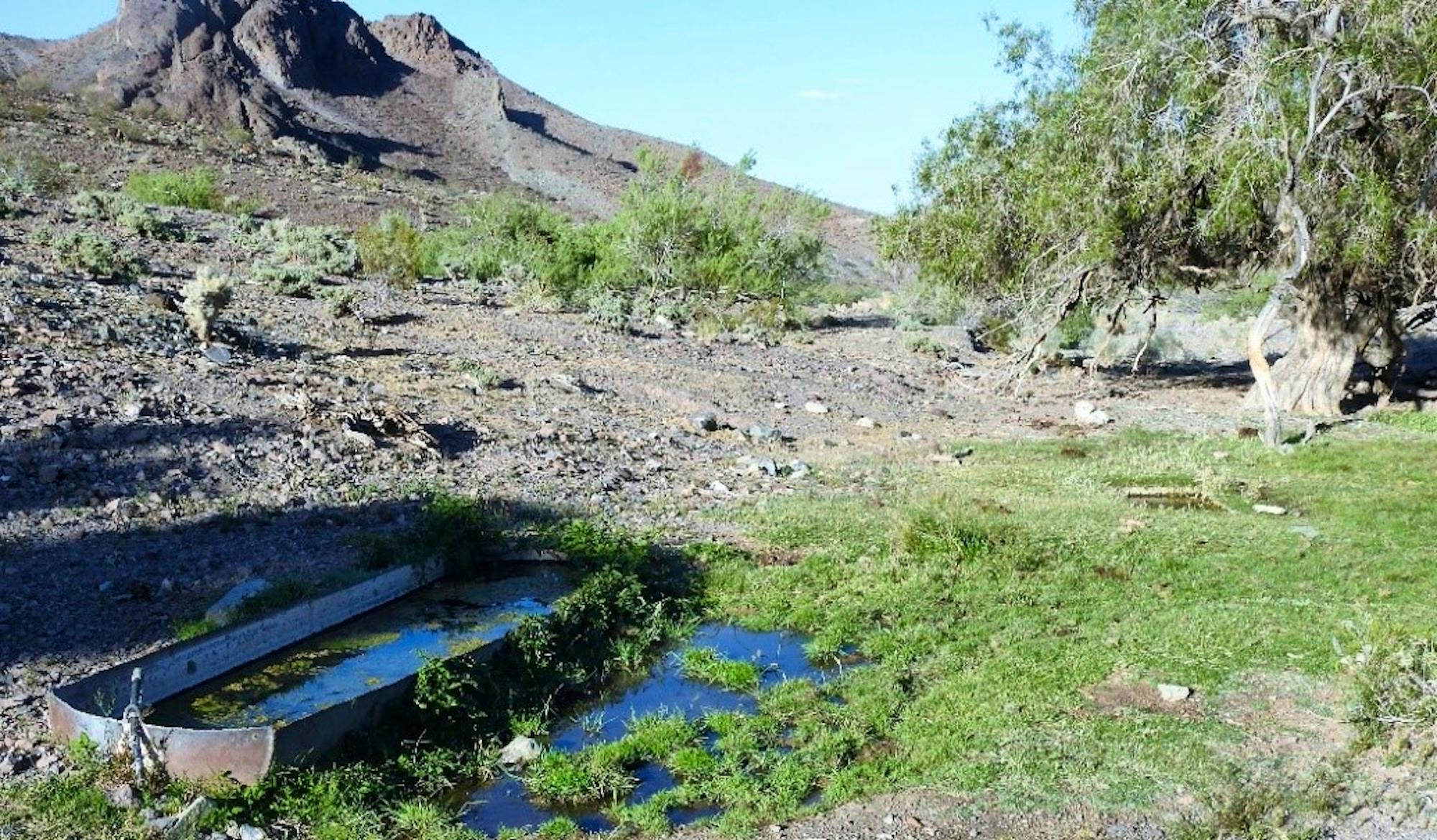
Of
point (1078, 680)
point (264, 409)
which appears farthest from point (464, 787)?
point (264, 409)

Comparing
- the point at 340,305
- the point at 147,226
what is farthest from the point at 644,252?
the point at 147,226

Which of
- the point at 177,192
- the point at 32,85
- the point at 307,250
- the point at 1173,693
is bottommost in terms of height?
the point at 1173,693

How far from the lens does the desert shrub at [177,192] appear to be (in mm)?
26078

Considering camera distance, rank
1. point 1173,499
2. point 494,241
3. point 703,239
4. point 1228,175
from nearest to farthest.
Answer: point 1173,499 → point 1228,175 → point 703,239 → point 494,241

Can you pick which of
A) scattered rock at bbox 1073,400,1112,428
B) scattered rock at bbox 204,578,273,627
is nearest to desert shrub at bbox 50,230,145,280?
scattered rock at bbox 204,578,273,627

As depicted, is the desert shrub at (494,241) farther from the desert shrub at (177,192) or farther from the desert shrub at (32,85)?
the desert shrub at (32,85)

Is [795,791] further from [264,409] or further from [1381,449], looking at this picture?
[1381,449]

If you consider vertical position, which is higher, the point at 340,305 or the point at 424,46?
the point at 424,46

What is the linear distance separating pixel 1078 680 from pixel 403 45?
263 ft

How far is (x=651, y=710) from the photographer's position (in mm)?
6672

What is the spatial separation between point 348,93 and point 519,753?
68215 mm

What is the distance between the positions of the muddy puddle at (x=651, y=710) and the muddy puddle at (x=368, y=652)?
2.63 ft

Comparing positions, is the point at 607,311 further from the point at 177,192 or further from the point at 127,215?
the point at 177,192

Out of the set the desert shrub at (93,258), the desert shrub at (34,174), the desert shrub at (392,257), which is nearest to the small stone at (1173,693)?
the desert shrub at (93,258)
